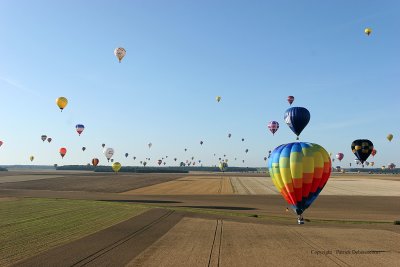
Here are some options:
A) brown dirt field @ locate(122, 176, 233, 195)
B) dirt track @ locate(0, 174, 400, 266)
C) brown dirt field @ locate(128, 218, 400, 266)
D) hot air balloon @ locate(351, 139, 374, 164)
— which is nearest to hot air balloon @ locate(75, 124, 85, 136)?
brown dirt field @ locate(122, 176, 233, 195)

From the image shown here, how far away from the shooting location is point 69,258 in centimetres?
1745

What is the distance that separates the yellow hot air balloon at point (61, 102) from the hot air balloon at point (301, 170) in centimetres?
7349

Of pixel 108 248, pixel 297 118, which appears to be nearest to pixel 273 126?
pixel 297 118

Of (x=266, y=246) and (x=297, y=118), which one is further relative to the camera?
(x=297, y=118)

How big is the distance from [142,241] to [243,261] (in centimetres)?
718

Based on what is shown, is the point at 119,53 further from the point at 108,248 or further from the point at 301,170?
the point at 108,248

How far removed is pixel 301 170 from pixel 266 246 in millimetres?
7923

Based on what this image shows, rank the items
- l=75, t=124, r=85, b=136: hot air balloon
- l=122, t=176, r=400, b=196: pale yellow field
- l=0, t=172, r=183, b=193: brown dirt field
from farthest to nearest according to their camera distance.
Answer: l=75, t=124, r=85, b=136: hot air balloon, l=0, t=172, r=183, b=193: brown dirt field, l=122, t=176, r=400, b=196: pale yellow field

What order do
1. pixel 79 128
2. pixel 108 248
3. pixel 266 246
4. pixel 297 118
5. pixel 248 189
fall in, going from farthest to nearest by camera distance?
1. pixel 79 128
2. pixel 248 189
3. pixel 297 118
4. pixel 266 246
5. pixel 108 248

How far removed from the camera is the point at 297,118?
50.0 metres

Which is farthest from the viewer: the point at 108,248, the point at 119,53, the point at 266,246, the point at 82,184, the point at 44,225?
the point at 82,184

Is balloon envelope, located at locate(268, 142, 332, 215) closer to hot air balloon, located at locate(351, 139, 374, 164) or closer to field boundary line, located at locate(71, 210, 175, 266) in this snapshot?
field boundary line, located at locate(71, 210, 175, 266)

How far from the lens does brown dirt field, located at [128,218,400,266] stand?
16906 millimetres

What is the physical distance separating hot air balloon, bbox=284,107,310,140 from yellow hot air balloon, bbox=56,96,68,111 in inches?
2320
